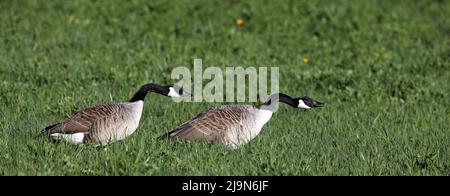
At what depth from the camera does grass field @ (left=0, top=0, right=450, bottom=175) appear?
7664 mm

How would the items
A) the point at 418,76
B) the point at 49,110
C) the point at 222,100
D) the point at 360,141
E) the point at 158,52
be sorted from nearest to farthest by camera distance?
the point at 360,141 → the point at 49,110 → the point at 222,100 → the point at 418,76 → the point at 158,52

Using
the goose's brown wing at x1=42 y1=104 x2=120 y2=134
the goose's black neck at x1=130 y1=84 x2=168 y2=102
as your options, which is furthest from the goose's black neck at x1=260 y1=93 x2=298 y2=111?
the goose's brown wing at x1=42 y1=104 x2=120 y2=134

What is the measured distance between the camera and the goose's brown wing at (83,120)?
26.5 feet

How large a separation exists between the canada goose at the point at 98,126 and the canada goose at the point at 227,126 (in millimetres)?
429

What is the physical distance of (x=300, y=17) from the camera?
16281 millimetres

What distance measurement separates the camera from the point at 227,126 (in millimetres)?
8234

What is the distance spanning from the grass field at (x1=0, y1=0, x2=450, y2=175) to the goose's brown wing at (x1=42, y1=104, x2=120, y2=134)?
0.16 m

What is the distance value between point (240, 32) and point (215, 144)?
722cm

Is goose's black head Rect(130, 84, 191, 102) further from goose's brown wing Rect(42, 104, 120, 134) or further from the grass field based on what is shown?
the grass field

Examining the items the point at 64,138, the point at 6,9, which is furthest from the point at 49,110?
the point at 6,9

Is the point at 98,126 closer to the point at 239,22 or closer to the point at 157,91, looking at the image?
the point at 157,91

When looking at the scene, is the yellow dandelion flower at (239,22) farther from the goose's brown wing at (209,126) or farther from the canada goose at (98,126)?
the canada goose at (98,126)

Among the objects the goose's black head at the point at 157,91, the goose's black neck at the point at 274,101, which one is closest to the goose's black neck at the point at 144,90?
the goose's black head at the point at 157,91

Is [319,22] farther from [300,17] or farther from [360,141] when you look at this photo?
[360,141]
